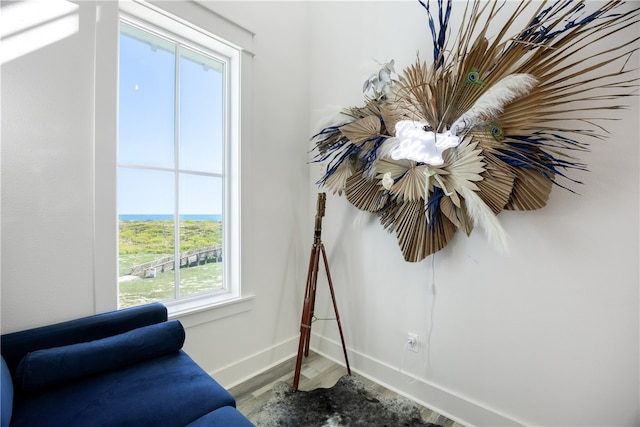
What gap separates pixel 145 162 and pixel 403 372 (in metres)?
2.12

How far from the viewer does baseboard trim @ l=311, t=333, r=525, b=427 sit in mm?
1550

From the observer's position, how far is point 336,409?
65.6 inches

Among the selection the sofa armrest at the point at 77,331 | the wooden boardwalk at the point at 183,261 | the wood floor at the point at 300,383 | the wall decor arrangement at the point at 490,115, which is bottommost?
the wood floor at the point at 300,383

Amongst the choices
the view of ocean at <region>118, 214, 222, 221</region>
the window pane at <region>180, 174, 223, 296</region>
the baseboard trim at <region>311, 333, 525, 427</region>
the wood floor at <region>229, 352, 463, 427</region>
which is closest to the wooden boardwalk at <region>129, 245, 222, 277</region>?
the window pane at <region>180, 174, 223, 296</region>

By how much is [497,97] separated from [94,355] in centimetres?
209

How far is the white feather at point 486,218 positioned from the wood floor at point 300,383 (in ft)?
3.65

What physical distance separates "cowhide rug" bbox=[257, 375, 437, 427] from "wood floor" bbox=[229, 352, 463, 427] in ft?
0.18

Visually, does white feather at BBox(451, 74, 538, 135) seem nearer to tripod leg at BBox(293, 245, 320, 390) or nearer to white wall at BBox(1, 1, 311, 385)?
tripod leg at BBox(293, 245, 320, 390)

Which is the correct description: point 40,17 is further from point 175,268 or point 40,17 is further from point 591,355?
point 591,355

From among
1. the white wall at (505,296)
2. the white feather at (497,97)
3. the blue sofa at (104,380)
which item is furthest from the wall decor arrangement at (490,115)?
the blue sofa at (104,380)

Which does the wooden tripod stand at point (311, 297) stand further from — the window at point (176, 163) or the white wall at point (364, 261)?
the window at point (176, 163)

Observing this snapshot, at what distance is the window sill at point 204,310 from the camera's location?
5.53 feet

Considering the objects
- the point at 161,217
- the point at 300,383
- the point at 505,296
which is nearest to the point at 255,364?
the point at 300,383

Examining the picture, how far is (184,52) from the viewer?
1830 mm
